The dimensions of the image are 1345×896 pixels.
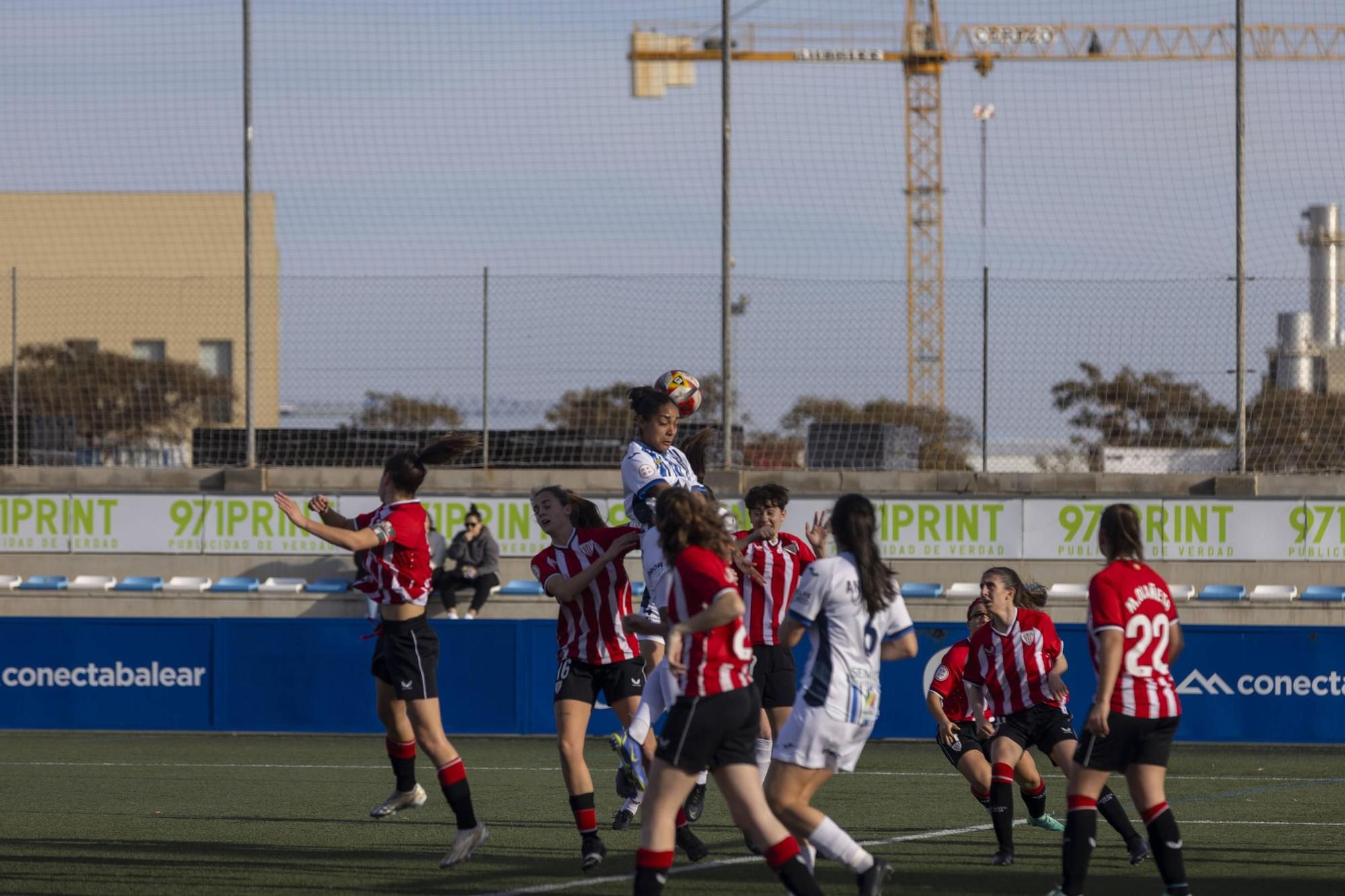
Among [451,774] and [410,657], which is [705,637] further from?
[410,657]

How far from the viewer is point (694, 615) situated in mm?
6008

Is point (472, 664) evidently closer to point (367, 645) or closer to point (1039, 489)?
point (367, 645)

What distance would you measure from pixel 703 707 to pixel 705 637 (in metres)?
0.25

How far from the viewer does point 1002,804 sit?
27.2 ft

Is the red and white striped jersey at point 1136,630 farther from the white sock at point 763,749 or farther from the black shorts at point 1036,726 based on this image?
the white sock at point 763,749

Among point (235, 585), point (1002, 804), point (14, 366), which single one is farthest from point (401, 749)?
point (14, 366)

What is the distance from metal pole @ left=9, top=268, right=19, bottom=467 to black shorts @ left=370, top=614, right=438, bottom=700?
1366cm

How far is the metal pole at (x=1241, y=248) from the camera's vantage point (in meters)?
18.5

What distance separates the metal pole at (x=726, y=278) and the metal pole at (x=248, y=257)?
557 centimetres

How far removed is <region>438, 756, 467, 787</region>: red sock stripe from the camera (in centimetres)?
792

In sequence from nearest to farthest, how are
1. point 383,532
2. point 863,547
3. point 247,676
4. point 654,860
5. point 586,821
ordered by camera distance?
point 654,860, point 863,547, point 586,821, point 383,532, point 247,676

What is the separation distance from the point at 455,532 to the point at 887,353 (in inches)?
213

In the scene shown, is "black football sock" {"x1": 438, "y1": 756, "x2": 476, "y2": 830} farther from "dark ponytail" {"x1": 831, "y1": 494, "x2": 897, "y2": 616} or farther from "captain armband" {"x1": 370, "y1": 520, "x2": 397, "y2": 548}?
"dark ponytail" {"x1": 831, "y1": 494, "x2": 897, "y2": 616}

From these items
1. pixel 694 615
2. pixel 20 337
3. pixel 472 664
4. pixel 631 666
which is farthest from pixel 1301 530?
pixel 20 337
